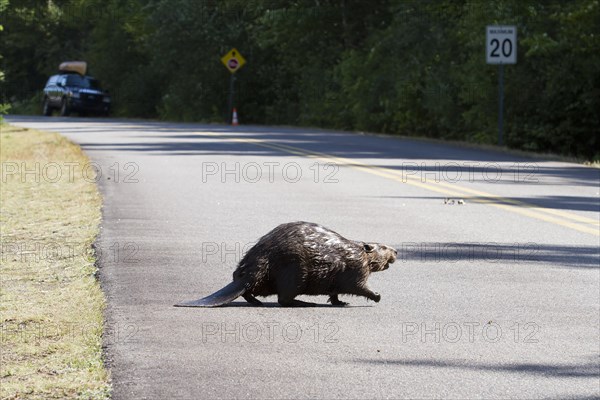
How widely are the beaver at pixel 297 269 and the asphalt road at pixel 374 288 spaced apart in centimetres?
12

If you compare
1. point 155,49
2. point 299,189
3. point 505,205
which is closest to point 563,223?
point 505,205

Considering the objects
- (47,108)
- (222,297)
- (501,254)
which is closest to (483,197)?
(501,254)

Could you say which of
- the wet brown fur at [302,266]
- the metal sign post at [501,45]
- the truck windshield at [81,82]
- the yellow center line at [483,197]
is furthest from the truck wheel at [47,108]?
the wet brown fur at [302,266]

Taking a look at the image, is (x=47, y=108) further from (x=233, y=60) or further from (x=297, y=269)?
(x=297, y=269)

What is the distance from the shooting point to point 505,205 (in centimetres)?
1530

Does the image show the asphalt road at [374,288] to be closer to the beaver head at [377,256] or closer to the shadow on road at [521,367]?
the shadow on road at [521,367]

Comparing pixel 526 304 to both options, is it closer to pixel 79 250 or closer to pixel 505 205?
pixel 79 250

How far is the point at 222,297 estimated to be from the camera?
8.03m

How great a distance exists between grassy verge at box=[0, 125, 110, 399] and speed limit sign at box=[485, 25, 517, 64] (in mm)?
13602

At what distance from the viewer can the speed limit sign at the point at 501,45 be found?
29.0m

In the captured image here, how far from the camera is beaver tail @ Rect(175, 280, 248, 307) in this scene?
314 inches

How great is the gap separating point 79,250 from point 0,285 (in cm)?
181

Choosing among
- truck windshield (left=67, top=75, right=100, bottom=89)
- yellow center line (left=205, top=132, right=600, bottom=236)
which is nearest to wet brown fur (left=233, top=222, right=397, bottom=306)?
yellow center line (left=205, top=132, right=600, bottom=236)

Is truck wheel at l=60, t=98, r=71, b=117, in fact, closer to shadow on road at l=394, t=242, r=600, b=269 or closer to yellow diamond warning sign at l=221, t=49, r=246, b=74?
yellow diamond warning sign at l=221, t=49, r=246, b=74
